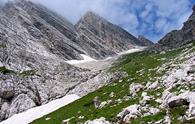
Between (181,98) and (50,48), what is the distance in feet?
524

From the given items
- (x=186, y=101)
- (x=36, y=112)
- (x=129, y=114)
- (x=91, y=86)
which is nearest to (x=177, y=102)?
(x=186, y=101)

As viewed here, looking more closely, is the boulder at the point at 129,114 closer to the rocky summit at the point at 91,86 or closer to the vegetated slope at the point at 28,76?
the rocky summit at the point at 91,86

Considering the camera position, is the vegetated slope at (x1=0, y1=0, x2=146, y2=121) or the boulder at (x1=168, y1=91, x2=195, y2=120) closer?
the boulder at (x1=168, y1=91, x2=195, y2=120)

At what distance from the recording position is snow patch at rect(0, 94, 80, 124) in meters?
81.9

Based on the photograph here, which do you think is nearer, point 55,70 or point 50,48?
point 55,70

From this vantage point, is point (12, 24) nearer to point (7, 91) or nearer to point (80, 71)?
point (80, 71)

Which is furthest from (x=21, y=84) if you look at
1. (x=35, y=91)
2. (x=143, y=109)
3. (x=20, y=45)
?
(x=143, y=109)

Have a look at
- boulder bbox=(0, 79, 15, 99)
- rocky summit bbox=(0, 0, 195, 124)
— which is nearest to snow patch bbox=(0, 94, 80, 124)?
rocky summit bbox=(0, 0, 195, 124)

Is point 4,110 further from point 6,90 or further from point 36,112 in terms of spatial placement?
point 36,112

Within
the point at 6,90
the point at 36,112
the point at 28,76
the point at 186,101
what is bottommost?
the point at 186,101

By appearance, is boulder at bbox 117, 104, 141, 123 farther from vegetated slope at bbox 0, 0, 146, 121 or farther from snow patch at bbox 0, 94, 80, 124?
vegetated slope at bbox 0, 0, 146, 121

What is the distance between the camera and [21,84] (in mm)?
98562

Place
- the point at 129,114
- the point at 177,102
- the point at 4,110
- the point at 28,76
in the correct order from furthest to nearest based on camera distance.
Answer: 1. the point at 28,76
2. the point at 4,110
3. the point at 129,114
4. the point at 177,102

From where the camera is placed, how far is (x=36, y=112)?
8731 centimetres
